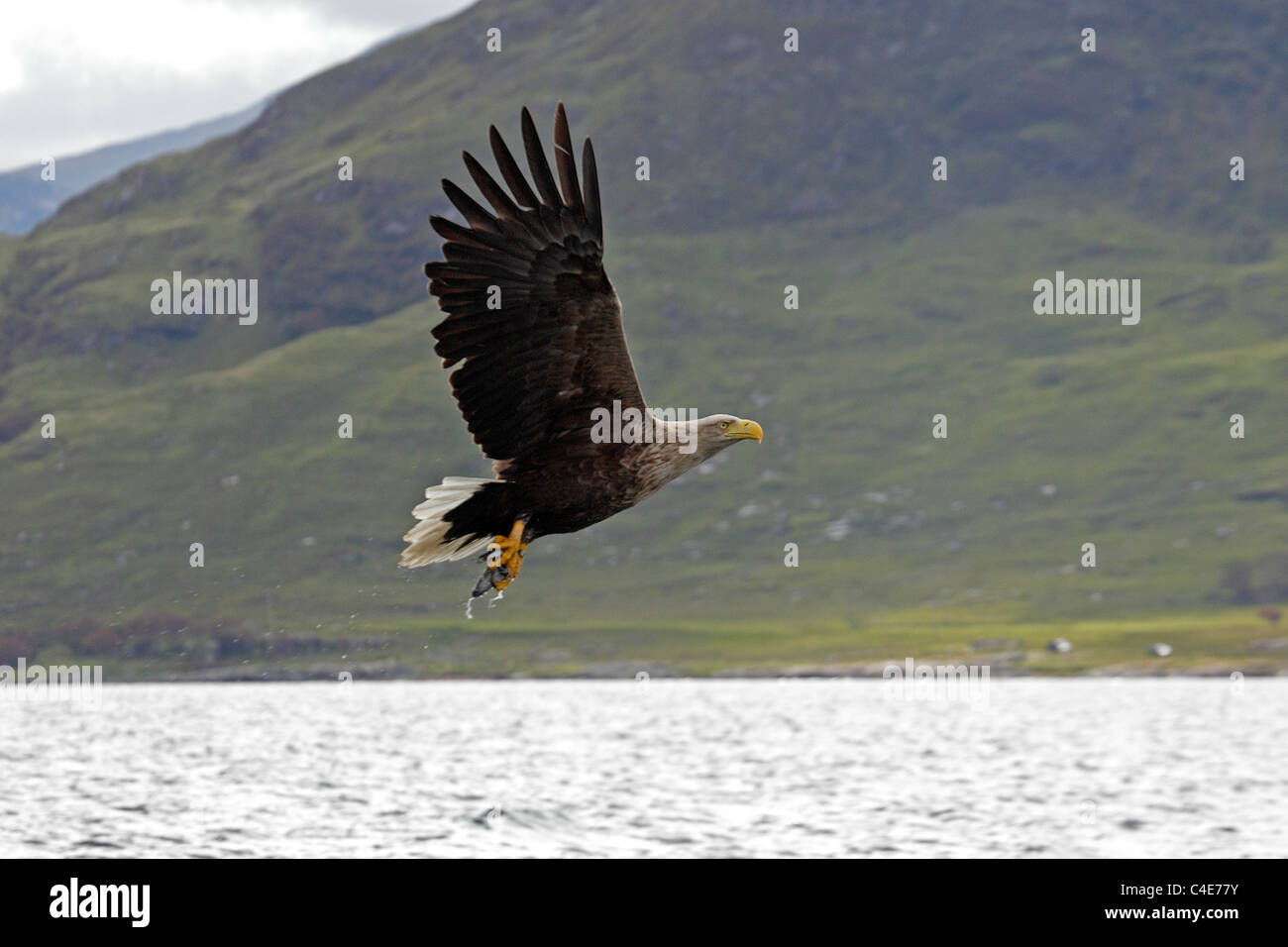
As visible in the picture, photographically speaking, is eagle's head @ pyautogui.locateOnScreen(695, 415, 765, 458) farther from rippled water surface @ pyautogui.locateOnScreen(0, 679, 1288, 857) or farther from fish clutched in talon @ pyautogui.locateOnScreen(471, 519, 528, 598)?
rippled water surface @ pyautogui.locateOnScreen(0, 679, 1288, 857)

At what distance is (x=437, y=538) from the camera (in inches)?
620

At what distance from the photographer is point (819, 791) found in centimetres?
7738

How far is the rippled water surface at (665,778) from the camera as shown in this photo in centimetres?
5716

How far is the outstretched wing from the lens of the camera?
1455 cm

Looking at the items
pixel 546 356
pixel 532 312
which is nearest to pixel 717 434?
pixel 546 356

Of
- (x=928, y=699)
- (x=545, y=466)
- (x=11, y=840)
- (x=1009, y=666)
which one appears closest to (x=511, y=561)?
(x=545, y=466)

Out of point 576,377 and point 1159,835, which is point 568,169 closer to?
point 576,377

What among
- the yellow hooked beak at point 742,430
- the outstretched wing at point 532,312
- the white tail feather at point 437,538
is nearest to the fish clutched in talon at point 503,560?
the outstretched wing at point 532,312

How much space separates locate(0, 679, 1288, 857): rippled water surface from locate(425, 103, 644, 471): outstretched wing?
3856cm

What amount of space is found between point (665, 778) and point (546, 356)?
69.8 meters

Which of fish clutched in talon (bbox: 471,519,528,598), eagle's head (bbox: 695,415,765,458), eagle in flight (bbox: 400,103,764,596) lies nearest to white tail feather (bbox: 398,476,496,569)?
eagle in flight (bbox: 400,103,764,596)

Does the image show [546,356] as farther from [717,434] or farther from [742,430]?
[742,430]

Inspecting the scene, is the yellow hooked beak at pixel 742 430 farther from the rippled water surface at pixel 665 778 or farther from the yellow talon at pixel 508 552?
the rippled water surface at pixel 665 778

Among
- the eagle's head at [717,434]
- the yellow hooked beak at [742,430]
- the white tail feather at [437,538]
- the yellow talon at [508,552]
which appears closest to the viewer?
the yellow talon at [508,552]
